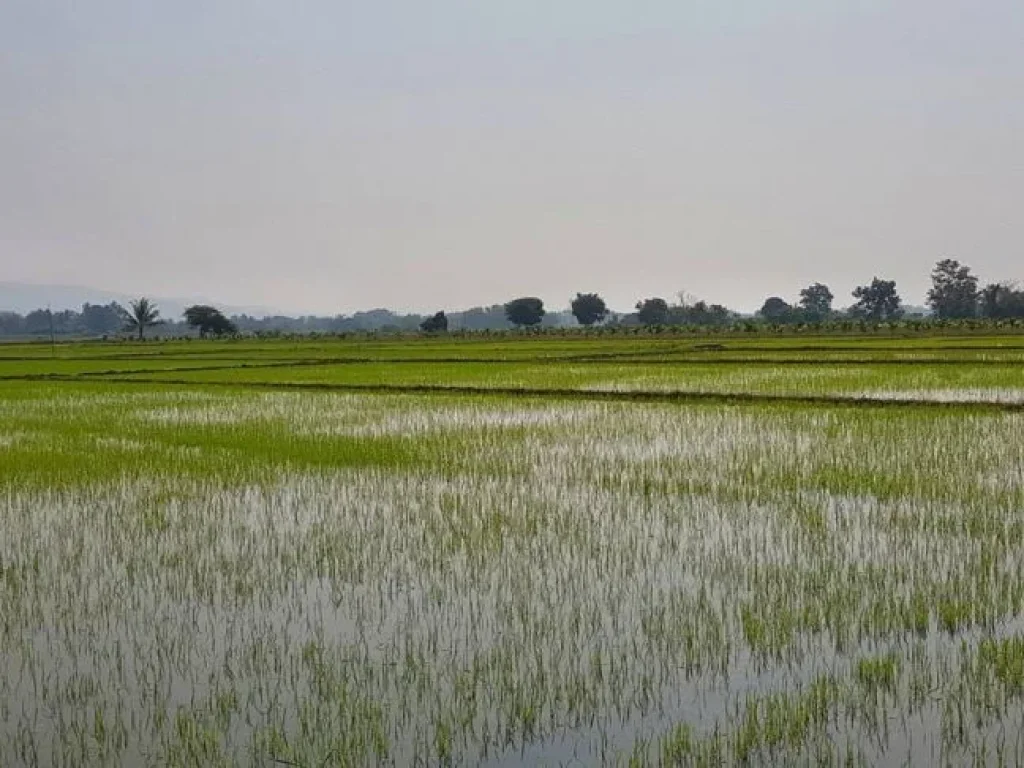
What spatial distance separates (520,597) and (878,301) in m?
66.8

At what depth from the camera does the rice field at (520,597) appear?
2.90 metres

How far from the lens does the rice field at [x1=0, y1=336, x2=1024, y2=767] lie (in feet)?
9.50

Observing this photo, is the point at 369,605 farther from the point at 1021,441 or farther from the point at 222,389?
the point at 222,389

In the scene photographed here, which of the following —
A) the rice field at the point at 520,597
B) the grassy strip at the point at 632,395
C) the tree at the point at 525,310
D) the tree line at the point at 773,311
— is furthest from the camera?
the tree at the point at 525,310

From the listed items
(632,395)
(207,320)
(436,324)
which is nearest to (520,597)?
(632,395)

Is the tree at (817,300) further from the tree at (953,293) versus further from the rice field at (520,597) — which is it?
the rice field at (520,597)

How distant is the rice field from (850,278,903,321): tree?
59226 millimetres

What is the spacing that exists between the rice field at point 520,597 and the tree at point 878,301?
59.2 meters

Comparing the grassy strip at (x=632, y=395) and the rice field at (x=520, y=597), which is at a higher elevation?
the grassy strip at (x=632, y=395)

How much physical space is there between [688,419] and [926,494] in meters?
4.78

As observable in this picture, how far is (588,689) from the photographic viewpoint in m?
3.19

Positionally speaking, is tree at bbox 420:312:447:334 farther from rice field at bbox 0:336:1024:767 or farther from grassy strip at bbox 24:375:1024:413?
rice field at bbox 0:336:1024:767

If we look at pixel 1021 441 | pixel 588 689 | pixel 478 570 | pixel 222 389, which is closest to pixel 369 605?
pixel 478 570

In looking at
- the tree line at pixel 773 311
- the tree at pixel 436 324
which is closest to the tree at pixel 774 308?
the tree line at pixel 773 311
